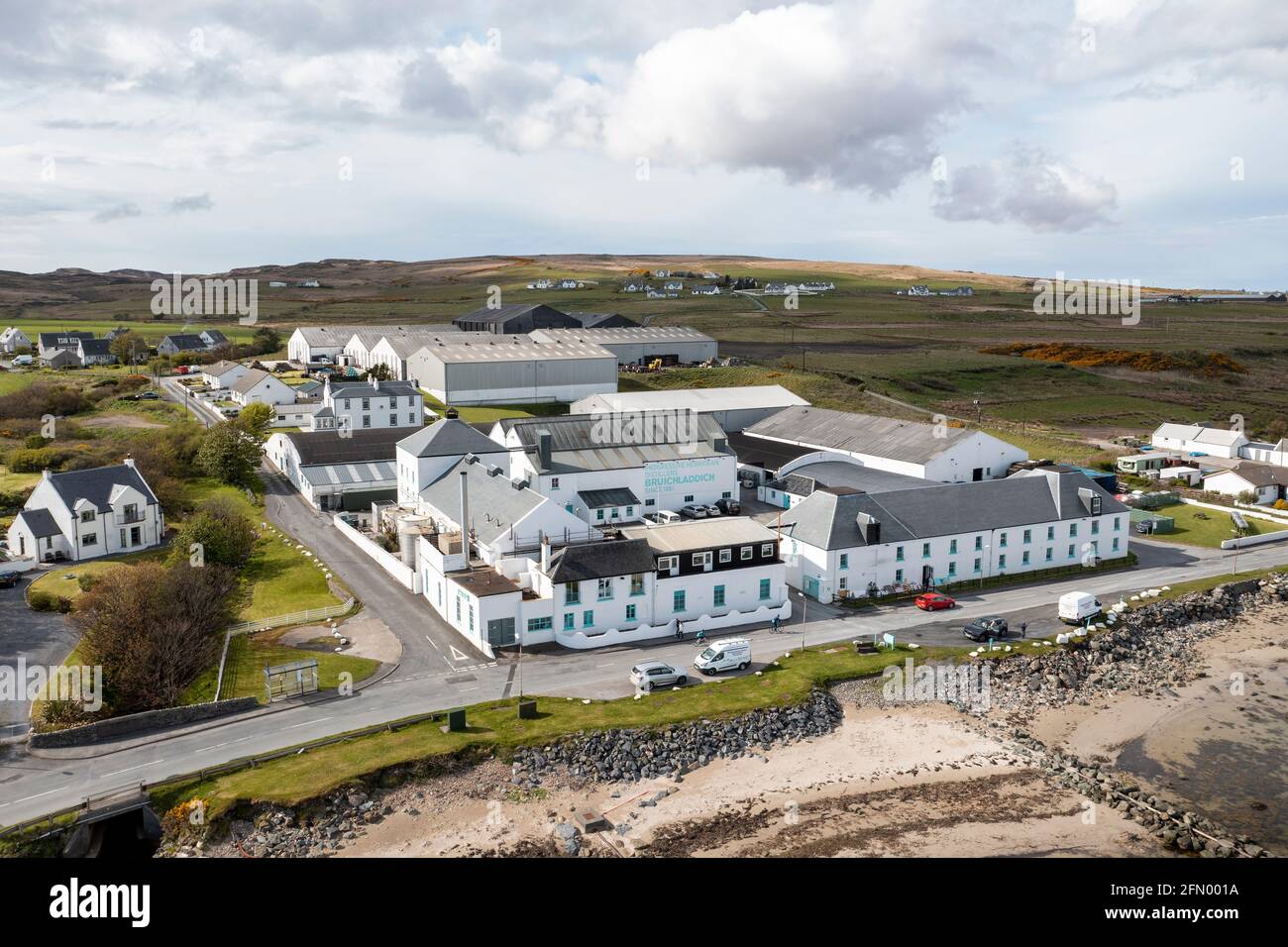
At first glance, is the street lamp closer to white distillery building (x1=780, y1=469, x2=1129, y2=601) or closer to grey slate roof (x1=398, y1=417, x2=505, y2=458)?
white distillery building (x1=780, y1=469, x2=1129, y2=601)

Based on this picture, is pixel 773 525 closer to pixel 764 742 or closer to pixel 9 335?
pixel 764 742

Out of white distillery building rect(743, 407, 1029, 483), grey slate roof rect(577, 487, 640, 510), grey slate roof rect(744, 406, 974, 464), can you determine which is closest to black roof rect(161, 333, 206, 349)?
grey slate roof rect(744, 406, 974, 464)

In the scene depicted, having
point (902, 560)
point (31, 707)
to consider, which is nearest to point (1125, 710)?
point (902, 560)

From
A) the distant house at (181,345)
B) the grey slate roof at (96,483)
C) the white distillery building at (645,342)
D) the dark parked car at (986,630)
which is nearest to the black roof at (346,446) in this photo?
the grey slate roof at (96,483)

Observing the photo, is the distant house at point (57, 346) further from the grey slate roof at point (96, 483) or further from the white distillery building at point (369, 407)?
the grey slate roof at point (96, 483)

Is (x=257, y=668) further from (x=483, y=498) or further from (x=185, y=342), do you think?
(x=185, y=342)

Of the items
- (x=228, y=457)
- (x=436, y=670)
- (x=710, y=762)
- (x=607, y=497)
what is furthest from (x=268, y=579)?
(x=710, y=762)
